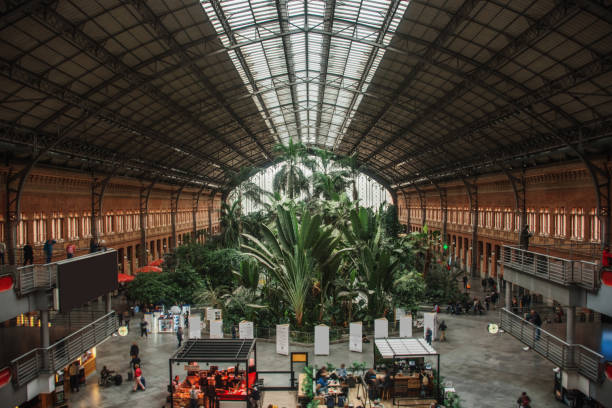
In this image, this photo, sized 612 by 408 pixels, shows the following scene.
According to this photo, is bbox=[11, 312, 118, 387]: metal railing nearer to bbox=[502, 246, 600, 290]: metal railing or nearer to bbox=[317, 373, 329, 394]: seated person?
bbox=[317, 373, 329, 394]: seated person

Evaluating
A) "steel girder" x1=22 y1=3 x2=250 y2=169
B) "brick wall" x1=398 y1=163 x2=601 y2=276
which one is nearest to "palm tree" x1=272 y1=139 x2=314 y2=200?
"steel girder" x1=22 y1=3 x2=250 y2=169

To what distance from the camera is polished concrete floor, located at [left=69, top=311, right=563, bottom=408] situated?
1515 centimetres

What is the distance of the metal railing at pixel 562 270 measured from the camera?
11.6 meters

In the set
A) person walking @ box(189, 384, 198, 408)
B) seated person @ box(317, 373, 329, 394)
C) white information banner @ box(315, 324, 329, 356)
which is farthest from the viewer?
white information banner @ box(315, 324, 329, 356)

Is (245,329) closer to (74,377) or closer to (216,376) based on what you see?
(216,376)

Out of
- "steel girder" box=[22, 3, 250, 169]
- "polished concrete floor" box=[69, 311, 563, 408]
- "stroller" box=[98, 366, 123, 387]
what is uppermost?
"steel girder" box=[22, 3, 250, 169]

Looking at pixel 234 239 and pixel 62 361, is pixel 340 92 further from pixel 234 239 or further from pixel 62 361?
pixel 62 361

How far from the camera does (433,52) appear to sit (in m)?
22.2

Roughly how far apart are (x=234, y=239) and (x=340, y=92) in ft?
47.5

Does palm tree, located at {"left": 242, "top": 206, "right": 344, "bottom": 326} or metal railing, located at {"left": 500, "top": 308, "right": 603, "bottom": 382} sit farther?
palm tree, located at {"left": 242, "top": 206, "right": 344, "bottom": 326}

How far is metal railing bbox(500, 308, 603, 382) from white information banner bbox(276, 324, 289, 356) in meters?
8.92

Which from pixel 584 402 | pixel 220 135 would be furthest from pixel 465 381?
pixel 220 135

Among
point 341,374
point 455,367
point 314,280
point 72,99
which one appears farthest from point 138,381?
point 72,99

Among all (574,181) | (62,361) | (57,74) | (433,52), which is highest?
(433,52)
